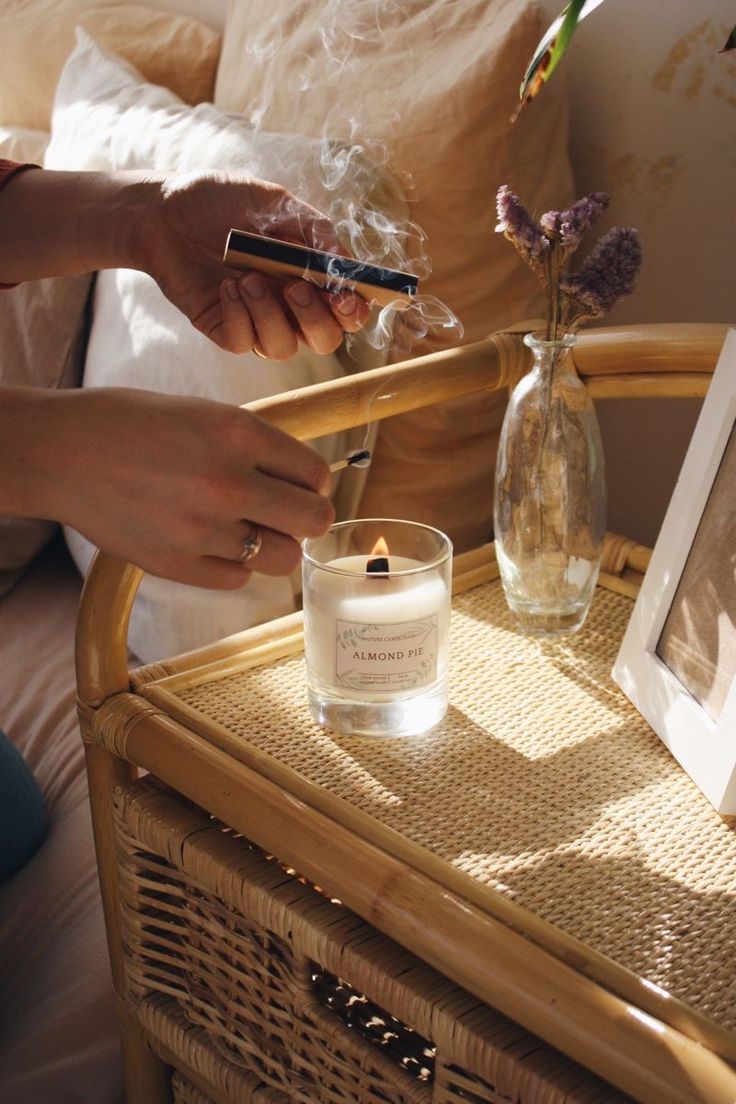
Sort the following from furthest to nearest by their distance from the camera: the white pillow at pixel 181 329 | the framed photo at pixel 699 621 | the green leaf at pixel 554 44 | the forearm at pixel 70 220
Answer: the white pillow at pixel 181 329 < the forearm at pixel 70 220 < the framed photo at pixel 699 621 < the green leaf at pixel 554 44

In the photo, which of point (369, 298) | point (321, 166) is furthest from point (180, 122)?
point (369, 298)

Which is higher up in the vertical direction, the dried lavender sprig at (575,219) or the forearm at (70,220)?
the dried lavender sprig at (575,219)

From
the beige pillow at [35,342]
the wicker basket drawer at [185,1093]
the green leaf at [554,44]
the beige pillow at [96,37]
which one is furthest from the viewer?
the beige pillow at [96,37]

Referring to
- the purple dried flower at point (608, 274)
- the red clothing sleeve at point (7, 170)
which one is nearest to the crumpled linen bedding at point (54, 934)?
the red clothing sleeve at point (7, 170)

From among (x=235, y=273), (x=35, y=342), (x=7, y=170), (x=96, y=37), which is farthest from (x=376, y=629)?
(x=96, y=37)

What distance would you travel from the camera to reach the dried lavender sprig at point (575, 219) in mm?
750

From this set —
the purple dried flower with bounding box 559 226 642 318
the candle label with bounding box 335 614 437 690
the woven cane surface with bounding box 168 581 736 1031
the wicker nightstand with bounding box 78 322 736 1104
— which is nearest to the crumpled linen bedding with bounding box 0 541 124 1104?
the wicker nightstand with bounding box 78 322 736 1104

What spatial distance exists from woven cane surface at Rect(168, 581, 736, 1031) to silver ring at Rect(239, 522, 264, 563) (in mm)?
187

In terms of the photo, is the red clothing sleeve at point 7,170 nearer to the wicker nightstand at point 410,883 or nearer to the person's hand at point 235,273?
the person's hand at point 235,273

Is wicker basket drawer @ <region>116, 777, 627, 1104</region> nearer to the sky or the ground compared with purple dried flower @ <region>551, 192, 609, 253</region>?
nearer to the ground

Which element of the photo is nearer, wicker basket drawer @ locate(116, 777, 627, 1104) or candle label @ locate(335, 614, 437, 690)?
wicker basket drawer @ locate(116, 777, 627, 1104)

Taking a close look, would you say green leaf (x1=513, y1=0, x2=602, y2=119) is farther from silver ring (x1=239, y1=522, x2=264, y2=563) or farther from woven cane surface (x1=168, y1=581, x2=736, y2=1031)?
woven cane surface (x1=168, y1=581, x2=736, y2=1031)

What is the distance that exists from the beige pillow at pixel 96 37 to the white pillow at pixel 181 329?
250 millimetres
